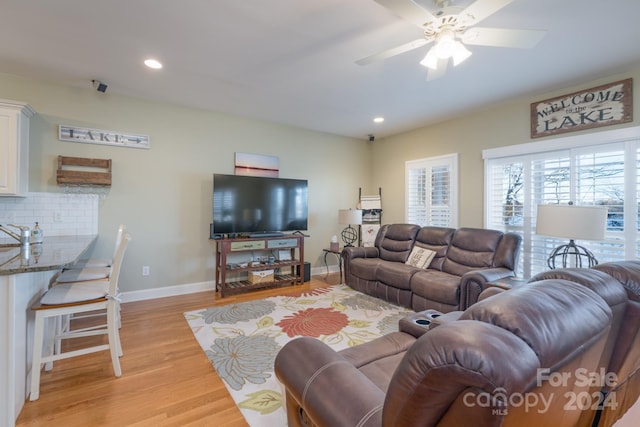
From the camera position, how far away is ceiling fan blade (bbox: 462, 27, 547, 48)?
5.74ft

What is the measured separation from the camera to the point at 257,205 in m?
4.31

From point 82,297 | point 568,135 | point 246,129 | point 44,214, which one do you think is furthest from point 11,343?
point 568,135

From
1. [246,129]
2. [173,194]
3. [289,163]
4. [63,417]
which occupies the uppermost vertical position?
[246,129]

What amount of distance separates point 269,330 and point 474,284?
2131 millimetres

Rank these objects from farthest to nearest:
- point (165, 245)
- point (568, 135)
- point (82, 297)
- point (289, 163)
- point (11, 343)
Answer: point (289, 163) < point (165, 245) < point (568, 135) < point (82, 297) < point (11, 343)

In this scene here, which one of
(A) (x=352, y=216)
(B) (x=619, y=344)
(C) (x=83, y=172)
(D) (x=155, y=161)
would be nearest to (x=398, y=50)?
(B) (x=619, y=344)

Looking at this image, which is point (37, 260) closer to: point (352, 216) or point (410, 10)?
point (410, 10)

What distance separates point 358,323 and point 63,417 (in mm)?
2368

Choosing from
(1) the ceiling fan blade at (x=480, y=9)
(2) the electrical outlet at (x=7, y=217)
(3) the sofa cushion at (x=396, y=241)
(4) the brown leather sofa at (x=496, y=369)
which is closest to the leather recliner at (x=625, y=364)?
(4) the brown leather sofa at (x=496, y=369)

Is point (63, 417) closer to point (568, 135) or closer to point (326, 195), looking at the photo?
point (326, 195)

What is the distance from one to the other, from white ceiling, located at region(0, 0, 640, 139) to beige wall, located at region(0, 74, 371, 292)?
264mm

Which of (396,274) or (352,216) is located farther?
(352,216)

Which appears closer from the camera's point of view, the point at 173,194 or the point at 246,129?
the point at 173,194

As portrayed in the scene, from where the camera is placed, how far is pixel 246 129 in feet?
14.7
